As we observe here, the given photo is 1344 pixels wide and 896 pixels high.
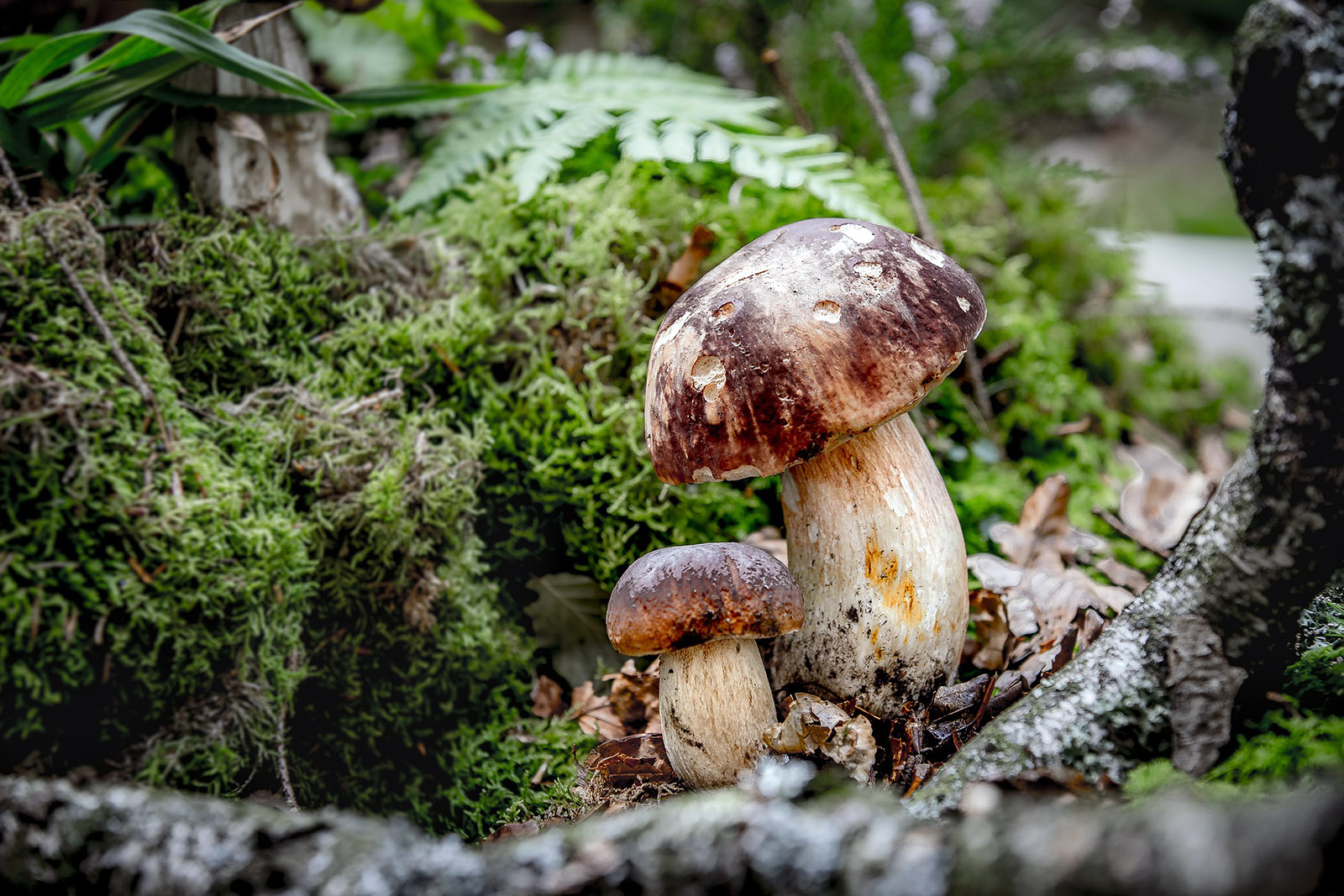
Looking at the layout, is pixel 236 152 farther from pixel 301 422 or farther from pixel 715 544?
pixel 715 544

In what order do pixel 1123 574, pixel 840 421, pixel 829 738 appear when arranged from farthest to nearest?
pixel 1123 574 → pixel 829 738 → pixel 840 421

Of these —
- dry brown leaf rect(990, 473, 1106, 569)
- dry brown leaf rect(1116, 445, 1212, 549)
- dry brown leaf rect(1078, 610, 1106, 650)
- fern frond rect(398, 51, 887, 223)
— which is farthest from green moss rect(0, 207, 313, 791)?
dry brown leaf rect(1116, 445, 1212, 549)

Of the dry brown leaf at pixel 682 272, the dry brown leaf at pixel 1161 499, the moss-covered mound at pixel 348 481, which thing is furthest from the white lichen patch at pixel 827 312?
the dry brown leaf at pixel 1161 499

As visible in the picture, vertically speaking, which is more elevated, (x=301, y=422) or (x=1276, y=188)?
(x=1276, y=188)

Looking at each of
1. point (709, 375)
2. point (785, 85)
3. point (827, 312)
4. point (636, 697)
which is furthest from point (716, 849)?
point (785, 85)

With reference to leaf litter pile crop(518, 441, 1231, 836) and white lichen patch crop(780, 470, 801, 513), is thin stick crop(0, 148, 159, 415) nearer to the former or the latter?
leaf litter pile crop(518, 441, 1231, 836)

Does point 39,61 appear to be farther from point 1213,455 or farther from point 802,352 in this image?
point 1213,455

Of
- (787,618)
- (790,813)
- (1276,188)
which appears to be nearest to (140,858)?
(790,813)

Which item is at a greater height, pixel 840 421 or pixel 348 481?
Result: pixel 840 421
